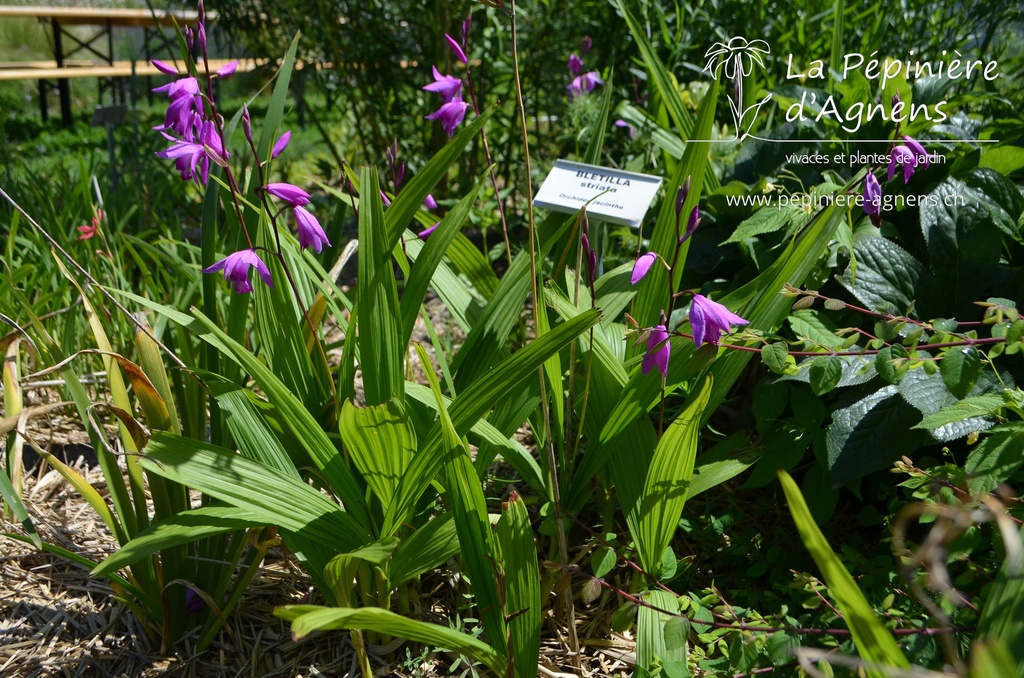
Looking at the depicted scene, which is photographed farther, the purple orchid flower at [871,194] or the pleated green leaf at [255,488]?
the purple orchid flower at [871,194]

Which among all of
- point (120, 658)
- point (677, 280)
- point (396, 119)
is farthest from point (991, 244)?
point (396, 119)

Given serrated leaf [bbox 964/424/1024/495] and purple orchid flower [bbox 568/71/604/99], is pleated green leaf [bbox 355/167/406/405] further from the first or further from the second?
purple orchid flower [bbox 568/71/604/99]

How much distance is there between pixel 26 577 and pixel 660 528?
1290 mm

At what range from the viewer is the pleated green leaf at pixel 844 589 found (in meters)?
0.80

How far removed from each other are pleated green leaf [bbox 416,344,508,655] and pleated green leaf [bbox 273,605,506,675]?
0.06m

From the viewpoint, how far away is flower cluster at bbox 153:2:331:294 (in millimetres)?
1273

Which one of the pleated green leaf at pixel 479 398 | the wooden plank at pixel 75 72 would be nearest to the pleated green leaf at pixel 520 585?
the pleated green leaf at pixel 479 398

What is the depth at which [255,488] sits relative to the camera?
1227mm

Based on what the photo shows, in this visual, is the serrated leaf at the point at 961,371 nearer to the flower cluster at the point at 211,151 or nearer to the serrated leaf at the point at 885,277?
the serrated leaf at the point at 885,277

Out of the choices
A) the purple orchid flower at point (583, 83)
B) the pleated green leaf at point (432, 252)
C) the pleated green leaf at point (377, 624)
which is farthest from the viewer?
the purple orchid flower at point (583, 83)

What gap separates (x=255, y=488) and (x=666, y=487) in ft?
2.19

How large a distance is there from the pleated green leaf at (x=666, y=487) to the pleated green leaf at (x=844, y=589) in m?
0.47

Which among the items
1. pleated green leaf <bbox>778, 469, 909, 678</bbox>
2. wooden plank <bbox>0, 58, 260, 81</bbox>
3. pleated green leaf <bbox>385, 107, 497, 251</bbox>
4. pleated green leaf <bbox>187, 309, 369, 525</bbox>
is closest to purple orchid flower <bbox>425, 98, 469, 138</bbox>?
pleated green leaf <bbox>385, 107, 497, 251</bbox>

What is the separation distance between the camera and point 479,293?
1.76m
